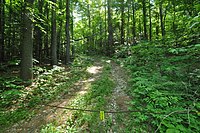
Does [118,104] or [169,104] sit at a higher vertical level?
[169,104]

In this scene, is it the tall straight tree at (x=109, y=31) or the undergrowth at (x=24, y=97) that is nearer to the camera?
the undergrowth at (x=24, y=97)

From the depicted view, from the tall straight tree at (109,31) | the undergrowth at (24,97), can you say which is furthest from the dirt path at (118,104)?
the tall straight tree at (109,31)

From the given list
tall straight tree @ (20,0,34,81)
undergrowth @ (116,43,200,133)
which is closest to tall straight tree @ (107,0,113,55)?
undergrowth @ (116,43,200,133)

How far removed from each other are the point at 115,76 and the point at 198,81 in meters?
4.35

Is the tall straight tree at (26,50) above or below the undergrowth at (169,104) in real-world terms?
above

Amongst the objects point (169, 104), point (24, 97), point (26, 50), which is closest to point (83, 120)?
point (169, 104)

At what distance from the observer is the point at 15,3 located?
6.14m

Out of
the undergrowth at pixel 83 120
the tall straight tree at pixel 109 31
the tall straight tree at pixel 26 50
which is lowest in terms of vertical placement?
the undergrowth at pixel 83 120

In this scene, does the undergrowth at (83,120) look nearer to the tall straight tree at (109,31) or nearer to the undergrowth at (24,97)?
the undergrowth at (24,97)

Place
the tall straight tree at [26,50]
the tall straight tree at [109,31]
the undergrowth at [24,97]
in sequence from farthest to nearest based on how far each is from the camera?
the tall straight tree at [109,31] → the tall straight tree at [26,50] → the undergrowth at [24,97]

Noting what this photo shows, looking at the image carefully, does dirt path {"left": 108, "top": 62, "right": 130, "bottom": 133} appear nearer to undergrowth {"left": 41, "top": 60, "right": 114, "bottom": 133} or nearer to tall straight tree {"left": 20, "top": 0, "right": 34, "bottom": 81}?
undergrowth {"left": 41, "top": 60, "right": 114, "bottom": 133}

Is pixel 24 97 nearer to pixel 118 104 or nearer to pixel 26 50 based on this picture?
pixel 26 50

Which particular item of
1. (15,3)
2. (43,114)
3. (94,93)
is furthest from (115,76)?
(15,3)

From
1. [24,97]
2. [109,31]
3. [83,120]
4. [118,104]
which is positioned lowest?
[83,120]
